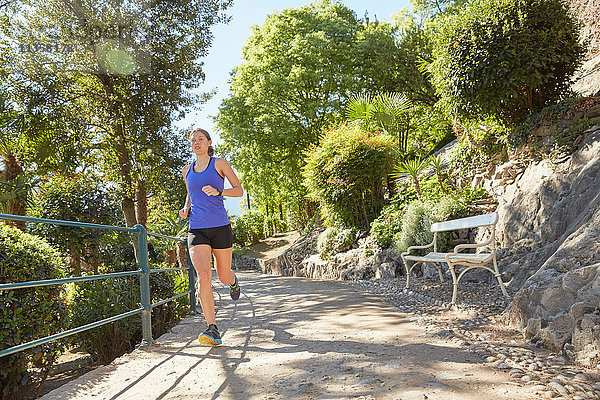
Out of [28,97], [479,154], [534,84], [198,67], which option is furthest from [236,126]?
[534,84]

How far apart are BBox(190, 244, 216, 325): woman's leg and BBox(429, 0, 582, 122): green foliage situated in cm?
603

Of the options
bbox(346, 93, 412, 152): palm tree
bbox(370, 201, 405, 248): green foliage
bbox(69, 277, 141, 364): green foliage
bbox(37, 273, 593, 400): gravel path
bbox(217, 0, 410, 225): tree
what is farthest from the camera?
bbox(217, 0, 410, 225): tree

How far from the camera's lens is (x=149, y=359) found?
11.5 feet

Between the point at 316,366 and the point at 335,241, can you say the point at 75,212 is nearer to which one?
the point at 335,241

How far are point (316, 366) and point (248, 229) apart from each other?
24647mm

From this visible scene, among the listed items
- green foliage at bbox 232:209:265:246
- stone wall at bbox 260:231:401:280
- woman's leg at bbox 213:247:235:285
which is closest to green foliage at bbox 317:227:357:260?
stone wall at bbox 260:231:401:280

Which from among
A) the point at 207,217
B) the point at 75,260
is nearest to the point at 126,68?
the point at 75,260

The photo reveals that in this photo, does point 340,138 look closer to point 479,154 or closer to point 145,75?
point 479,154

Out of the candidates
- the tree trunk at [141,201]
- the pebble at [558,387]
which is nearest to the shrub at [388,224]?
the tree trunk at [141,201]

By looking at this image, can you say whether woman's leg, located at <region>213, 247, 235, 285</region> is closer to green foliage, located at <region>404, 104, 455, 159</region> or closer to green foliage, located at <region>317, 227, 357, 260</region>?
green foliage, located at <region>317, 227, 357, 260</region>

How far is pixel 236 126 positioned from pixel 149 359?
16.6 metres

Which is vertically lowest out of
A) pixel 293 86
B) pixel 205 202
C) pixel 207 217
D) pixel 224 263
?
pixel 224 263

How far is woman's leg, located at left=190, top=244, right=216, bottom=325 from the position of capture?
3.66 meters

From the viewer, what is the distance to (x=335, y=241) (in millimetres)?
11711
